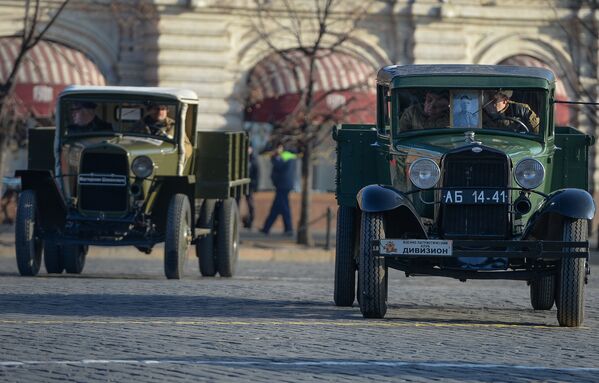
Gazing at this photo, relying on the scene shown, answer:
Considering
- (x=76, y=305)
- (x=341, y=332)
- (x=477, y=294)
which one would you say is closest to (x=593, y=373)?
(x=341, y=332)

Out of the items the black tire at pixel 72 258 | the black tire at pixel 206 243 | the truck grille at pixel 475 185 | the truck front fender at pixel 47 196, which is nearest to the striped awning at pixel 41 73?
the black tire at pixel 72 258

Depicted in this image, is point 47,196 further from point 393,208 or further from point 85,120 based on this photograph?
point 393,208

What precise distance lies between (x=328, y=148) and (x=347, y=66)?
6.40 feet

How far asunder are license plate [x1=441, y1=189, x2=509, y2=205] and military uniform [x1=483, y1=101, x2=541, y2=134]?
2.99 ft

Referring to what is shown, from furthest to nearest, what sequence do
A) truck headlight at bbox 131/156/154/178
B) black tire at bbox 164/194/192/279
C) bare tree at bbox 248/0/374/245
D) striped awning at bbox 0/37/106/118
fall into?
striped awning at bbox 0/37/106/118 < bare tree at bbox 248/0/374/245 < truck headlight at bbox 131/156/154/178 < black tire at bbox 164/194/192/279

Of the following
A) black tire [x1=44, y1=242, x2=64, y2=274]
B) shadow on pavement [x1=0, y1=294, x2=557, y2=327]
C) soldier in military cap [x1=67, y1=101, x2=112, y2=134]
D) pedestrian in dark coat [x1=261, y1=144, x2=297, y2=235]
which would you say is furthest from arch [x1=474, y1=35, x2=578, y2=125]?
shadow on pavement [x1=0, y1=294, x2=557, y2=327]

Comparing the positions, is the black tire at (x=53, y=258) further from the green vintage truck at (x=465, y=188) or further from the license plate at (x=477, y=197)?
the license plate at (x=477, y=197)

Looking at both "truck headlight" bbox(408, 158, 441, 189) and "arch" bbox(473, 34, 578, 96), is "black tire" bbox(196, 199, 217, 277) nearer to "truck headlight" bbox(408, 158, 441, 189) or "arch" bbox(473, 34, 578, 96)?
"truck headlight" bbox(408, 158, 441, 189)

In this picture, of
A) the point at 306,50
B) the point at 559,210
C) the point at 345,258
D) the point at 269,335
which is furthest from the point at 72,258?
the point at 306,50

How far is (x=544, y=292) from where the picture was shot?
14.6 metres

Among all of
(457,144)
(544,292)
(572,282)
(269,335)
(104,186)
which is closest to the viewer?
(269,335)

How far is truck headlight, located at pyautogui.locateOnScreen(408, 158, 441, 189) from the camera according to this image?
1308cm

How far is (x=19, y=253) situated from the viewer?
18.0m

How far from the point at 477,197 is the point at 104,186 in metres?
6.29
